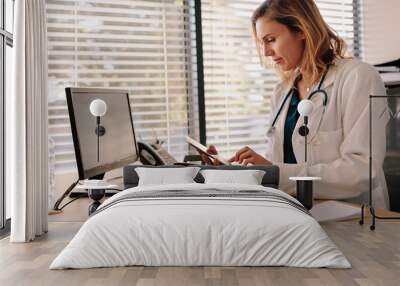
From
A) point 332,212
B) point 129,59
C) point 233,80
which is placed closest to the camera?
point 332,212

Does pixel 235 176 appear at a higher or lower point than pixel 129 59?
lower

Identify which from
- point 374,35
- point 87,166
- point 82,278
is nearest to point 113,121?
point 87,166

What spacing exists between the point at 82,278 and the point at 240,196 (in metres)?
1.04

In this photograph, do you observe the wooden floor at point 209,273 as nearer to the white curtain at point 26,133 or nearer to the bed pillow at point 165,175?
the white curtain at point 26,133

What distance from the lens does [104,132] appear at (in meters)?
4.82

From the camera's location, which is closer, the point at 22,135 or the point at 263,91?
the point at 22,135

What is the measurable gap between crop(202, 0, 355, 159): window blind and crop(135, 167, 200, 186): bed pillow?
2042mm

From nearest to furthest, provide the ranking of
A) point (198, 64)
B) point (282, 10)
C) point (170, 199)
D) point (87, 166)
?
point (170, 199) → point (87, 166) → point (282, 10) → point (198, 64)

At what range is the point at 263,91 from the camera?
7.06 m

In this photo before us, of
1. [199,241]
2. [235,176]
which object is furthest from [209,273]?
[235,176]

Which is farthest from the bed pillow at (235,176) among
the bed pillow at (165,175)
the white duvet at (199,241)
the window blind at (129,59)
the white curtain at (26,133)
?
the window blind at (129,59)

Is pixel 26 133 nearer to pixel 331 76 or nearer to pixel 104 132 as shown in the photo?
pixel 104 132

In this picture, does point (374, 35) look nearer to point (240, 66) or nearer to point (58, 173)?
point (240, 66)

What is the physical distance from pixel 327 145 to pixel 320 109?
0.27m
